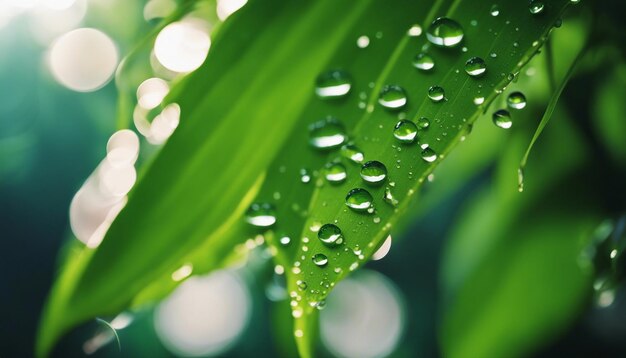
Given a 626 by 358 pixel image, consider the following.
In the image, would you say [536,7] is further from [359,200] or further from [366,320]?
[366,320]

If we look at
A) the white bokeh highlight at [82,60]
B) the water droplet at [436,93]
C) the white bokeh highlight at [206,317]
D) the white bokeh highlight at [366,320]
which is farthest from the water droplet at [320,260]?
the white bokeh highlight at [366,320]

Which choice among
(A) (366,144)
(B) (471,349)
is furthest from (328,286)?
(B) (471,349)

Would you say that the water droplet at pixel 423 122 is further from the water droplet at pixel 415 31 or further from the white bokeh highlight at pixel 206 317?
the white bokeh highlight at pixel 206 317

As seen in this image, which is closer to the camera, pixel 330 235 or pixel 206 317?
pixel 330 235

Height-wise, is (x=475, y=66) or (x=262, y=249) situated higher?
(x=475, y=66)

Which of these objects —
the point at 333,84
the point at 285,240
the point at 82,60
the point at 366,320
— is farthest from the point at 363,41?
the point at 366,320

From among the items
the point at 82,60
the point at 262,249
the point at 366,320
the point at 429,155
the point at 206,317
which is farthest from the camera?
the point at 206,317

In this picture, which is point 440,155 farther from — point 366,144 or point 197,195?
point 197,195

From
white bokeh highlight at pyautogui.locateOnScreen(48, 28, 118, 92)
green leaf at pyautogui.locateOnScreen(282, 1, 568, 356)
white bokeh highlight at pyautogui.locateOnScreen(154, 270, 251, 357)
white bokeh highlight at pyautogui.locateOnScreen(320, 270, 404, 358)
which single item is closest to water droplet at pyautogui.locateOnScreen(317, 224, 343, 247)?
green leaf at pyautogui.locateOnScreen(282, 1, 568, 356)

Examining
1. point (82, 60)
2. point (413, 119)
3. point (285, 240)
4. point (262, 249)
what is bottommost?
point (82, 60)
